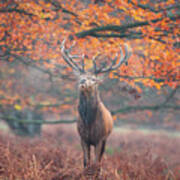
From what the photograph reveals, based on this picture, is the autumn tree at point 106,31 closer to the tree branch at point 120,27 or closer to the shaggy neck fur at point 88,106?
the tree branch at point 120,27

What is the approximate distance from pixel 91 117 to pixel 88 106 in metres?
0.26

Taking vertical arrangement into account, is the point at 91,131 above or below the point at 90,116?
below

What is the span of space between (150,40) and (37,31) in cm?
335

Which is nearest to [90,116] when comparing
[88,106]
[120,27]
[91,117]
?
[91,117]

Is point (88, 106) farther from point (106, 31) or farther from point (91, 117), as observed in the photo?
point (106, 31)

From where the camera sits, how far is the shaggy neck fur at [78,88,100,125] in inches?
194

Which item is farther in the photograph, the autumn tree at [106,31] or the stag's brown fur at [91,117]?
the autumn tree at [106,31]

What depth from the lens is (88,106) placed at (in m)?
4.96

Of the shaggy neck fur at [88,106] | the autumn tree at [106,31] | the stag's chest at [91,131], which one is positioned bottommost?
the stag's chest at [91,131]

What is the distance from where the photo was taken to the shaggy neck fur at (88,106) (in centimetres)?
493

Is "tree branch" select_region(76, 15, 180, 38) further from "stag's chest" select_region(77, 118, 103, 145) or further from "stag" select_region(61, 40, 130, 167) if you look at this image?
"stag's chest" select_region(77, 118, 103, 145)

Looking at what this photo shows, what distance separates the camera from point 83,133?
5.09 meters

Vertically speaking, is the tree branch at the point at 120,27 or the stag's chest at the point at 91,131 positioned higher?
the tree branch at the point at 120,27

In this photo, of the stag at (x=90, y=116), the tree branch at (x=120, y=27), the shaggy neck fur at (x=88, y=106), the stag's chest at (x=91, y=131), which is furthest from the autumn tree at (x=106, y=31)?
the stag's chest at (x=91, y=131)
